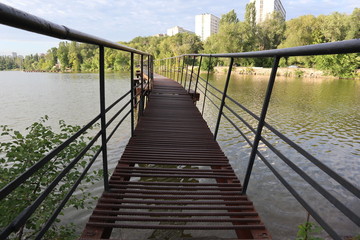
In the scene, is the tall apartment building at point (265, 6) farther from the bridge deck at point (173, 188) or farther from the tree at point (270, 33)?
the bridge deck at point (173, 188)

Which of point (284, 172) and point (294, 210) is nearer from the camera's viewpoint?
point (294, 210)

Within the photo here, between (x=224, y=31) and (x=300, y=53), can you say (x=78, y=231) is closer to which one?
(x=300, y=53)

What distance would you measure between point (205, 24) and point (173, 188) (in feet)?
660

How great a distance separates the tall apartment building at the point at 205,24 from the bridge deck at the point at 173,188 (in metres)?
193

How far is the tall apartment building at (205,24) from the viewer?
18641 cm

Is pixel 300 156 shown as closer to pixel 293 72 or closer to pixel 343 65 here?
pixel 293 72

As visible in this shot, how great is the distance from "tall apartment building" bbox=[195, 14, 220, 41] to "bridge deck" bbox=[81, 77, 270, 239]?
19323cm

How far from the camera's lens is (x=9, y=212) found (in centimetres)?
301

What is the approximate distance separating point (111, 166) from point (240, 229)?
6.28 metres

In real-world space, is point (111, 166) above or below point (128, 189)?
below

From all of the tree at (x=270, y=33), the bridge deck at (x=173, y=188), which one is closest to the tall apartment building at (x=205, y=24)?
the tree at (x=270, y=33)

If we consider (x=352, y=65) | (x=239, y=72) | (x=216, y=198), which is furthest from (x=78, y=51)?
(x=216, y=198)

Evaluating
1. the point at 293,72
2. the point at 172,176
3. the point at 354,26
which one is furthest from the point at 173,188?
the point at 354,26

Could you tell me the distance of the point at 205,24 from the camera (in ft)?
620
